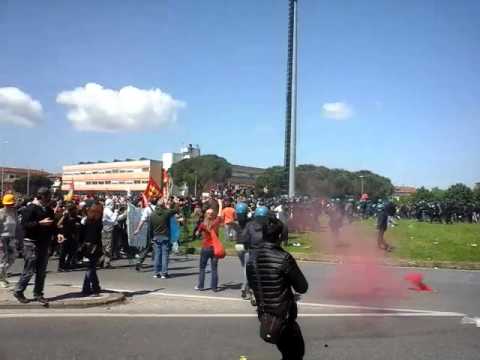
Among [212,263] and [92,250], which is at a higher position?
[92,250]

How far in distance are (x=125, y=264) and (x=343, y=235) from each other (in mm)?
7365

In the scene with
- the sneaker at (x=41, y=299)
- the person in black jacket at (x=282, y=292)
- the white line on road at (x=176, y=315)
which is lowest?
the white line on road at (x=176, y=315)

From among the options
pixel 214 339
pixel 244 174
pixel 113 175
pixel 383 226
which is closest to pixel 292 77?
pixel 383 226

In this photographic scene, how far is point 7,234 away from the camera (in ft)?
29.7

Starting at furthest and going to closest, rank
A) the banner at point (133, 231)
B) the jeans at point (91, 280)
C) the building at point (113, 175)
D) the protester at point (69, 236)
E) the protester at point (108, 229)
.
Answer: the building at point (113, 175) < the banner at point (133, 231) < the protester at point (108, 229) < the protester at point (69, 236) < the jeans at point (91, 280)

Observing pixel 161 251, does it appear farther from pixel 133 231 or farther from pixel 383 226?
pixel 383 226

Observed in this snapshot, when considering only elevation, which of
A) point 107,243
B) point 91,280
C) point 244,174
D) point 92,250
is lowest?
point 91,280

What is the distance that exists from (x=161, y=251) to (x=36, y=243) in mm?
3941

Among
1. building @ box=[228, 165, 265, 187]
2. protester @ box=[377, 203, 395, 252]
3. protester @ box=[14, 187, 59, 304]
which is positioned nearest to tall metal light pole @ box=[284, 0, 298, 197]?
protester @ box=[377, 203, 395, 252]

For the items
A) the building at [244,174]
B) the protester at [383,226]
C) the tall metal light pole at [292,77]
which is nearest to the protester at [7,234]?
the protester at [383,226]

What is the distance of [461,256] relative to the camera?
15297 millimetres

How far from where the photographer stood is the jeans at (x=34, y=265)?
7684 millimetres

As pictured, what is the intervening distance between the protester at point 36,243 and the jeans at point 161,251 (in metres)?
3.52

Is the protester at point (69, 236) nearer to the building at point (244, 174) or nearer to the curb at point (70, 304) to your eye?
the curb at point (70, 304)
